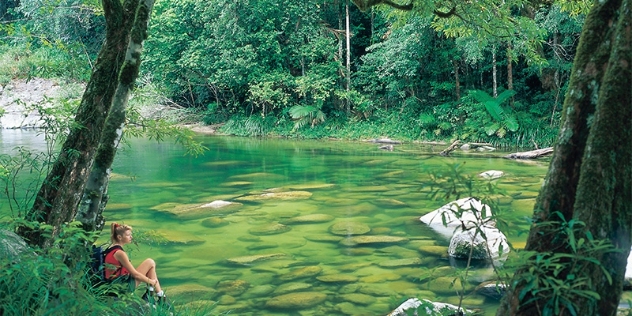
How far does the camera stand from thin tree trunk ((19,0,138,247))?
13.9 ft

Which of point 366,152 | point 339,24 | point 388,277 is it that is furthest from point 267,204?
point 339,24

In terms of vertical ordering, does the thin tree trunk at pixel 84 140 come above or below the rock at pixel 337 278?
above

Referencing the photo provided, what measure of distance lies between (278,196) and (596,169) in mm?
9476

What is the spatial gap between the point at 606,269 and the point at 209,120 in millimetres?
25850

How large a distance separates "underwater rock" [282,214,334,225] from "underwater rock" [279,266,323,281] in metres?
2.46

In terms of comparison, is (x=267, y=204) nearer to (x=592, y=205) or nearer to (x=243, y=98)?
(x=592, y=205)

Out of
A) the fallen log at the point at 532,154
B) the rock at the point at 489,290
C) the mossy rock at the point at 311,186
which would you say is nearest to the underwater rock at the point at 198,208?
the mossy rock at the point at 311,186

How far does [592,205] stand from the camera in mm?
2277

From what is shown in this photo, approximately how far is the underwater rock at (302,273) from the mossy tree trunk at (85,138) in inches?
116

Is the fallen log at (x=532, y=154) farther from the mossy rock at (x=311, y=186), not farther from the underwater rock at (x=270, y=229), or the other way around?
the underwater rock at (x=270, y=229)

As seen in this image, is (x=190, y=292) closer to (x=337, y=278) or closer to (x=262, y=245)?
(x=337, y=278)

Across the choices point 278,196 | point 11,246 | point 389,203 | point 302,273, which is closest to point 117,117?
point 11,246

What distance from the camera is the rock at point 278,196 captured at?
37.3 feet

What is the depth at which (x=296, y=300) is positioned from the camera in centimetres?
591
